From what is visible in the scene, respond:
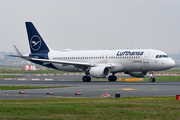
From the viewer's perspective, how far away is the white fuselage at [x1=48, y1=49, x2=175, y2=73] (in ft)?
170

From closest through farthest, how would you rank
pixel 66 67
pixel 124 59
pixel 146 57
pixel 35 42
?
pixel 146 57, pixel 124 59, pixel 66 67, pixel 35 42

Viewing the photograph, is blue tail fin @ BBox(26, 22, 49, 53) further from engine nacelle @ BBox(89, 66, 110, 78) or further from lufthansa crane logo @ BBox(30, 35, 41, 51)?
engine nacelle @ BBox(89, 66, 110, 78)

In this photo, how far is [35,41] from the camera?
64500mm

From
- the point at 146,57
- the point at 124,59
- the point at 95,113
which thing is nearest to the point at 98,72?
the point at 124,59

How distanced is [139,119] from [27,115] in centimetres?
516

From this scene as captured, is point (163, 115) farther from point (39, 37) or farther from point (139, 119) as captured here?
point (39, 37)

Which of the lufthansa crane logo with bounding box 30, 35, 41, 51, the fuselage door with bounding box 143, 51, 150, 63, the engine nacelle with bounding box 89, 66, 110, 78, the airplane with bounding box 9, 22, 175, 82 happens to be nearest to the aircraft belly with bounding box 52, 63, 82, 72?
the airplane with bounding box 9, 22, 175, 82

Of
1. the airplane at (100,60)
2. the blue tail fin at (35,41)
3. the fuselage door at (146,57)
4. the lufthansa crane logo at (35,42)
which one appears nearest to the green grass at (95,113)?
the fuselage door at (146,57)

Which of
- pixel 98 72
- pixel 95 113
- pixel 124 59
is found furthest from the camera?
pixel 124 59

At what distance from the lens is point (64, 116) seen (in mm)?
16484

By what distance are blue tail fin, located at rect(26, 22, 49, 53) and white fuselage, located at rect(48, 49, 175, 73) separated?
429 centimetres

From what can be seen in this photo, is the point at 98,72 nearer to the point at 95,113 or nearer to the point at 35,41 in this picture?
the point at 35,41

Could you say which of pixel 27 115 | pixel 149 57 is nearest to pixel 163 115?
pixel 27 115

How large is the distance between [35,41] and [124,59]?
1830cm
